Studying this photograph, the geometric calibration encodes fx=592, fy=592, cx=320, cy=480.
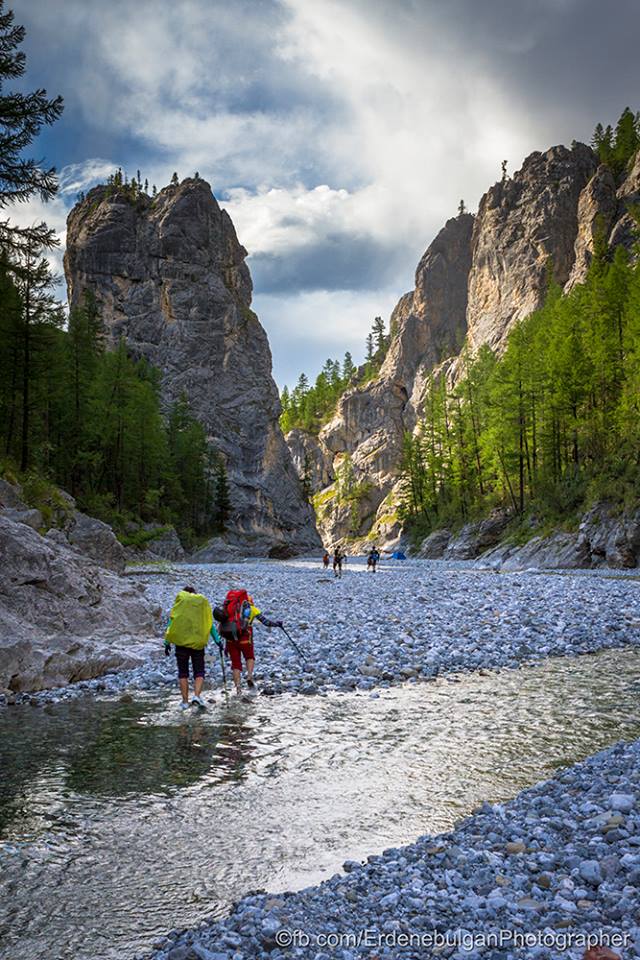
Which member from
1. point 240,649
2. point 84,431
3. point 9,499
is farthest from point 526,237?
point 240,649

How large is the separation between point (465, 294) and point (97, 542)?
6289 inches

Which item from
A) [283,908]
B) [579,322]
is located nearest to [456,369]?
[579,322]

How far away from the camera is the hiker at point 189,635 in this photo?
10.5 meters

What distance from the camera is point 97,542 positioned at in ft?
87.0

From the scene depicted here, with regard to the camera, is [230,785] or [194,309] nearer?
[230,785]

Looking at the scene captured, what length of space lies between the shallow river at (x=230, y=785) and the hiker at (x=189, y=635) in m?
0.60

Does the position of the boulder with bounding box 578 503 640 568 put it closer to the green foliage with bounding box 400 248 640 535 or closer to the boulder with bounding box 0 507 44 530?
the green foliage with bounding box 400 248 640 535

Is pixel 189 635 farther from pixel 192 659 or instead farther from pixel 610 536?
pixel 610 536

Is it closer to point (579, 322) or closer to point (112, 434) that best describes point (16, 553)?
point (112, 434)

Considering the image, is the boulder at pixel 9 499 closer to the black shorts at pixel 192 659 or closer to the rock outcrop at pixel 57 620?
the rock outcrop at pixel 57 620

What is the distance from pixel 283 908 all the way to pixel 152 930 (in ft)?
3.04

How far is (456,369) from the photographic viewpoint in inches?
5044

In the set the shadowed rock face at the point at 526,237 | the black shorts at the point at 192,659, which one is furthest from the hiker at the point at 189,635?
the shadowed rock face at the point at 526,237

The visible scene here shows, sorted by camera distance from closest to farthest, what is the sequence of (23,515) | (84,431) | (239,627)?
1. (239,627)
2. (23,515)
3. (84,431)
